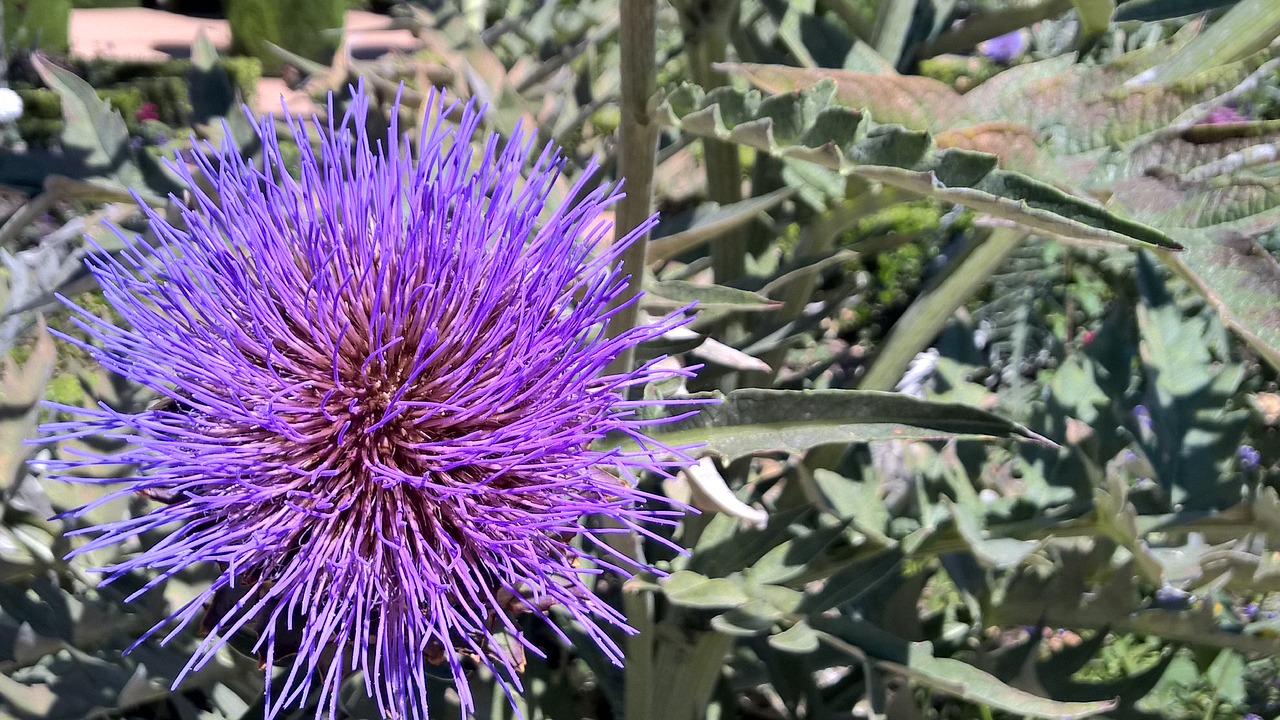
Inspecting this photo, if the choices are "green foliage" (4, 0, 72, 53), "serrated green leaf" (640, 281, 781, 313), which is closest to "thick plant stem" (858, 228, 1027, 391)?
"serrated green leaf" (640, 281, 781, 313)

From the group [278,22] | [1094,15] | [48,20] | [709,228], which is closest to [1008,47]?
[1094,15]

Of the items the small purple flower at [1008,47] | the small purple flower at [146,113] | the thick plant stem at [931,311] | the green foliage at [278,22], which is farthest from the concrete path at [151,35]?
the thick plant stem at [931,311]

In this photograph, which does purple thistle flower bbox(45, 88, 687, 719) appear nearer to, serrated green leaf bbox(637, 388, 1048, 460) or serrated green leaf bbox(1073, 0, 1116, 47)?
serrated green leaf bbox(637, 388, 1048, 460)

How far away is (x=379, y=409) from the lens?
0.74 m

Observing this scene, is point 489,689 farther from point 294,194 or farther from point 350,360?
point 294,194

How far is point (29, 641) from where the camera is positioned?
734 millimetres

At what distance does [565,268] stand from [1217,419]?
809 millimetres

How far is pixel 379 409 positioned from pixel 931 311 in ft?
1.92

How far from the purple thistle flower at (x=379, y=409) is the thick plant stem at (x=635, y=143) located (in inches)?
0.8

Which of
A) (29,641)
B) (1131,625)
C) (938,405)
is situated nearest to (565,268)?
(938,405)

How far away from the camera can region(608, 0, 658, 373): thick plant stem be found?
63 centimetres

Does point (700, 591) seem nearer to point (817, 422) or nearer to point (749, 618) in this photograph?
point (749, 618)

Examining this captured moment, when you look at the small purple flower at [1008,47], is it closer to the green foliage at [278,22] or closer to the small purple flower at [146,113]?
the small purple flower at [146,113]

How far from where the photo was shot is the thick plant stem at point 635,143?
2.06 ft
